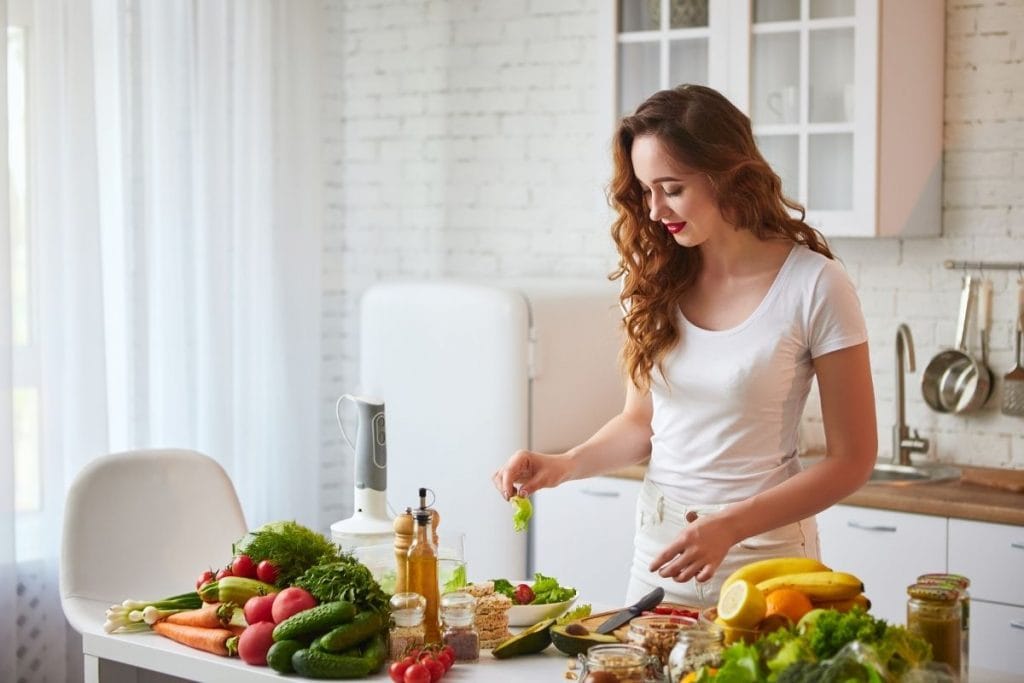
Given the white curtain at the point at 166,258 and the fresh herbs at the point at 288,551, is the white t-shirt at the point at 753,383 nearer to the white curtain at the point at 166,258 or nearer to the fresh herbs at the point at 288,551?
the fresh herbs at the point at 288,551

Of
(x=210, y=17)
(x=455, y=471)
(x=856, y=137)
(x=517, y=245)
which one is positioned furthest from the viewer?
(x=517, y=245)

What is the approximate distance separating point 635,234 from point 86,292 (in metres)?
2.00

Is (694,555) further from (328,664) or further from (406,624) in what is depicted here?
(328,664)

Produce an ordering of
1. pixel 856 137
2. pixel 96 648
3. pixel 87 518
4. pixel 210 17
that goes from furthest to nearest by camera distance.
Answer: pixel 210 17
pixel 856 137
pixel 87 518
pixel 96 648

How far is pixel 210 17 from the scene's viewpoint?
4590 millimetres

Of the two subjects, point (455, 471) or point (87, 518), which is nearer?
point (87, 518)

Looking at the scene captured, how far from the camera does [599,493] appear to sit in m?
4.09

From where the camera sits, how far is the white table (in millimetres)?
2203

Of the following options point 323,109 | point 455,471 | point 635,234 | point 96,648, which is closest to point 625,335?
A: point 635,234

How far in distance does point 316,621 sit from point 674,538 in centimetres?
72

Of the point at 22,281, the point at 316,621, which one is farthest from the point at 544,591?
the point at 22,281

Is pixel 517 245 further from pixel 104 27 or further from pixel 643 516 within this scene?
pixel 643 516

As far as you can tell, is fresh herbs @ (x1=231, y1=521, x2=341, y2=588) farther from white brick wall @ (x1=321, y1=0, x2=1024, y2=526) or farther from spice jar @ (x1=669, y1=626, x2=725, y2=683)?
white brick wall @ (x1=321, y1=0, x2=1024, y2=526)

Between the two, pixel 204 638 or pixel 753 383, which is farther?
pixel 753 383
